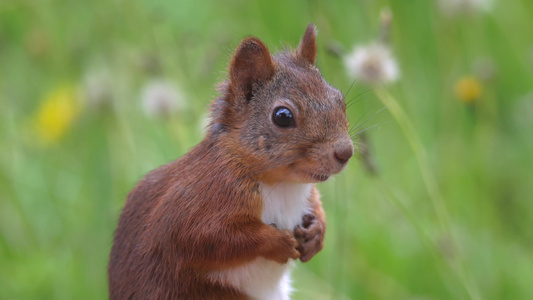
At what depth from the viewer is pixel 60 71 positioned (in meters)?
4.25

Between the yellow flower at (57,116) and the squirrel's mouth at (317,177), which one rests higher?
the yellow flower at (57,116)

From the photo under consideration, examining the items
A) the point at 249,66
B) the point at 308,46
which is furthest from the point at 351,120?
the point at 249,66

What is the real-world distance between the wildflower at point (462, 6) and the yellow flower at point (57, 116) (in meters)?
1.87

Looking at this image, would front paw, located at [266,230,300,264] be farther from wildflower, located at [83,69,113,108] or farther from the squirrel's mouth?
wildflower, located at [83,69,113,108]

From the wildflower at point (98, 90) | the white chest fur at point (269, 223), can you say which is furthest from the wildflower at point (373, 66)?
the wildflower at point (98, 90)

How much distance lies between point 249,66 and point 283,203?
33 centimetres

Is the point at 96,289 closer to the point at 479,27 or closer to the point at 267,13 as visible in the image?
the point at 267,13

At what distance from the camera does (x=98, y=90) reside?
3.17 meters

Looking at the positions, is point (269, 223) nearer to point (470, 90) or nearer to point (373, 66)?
point (373, 66)

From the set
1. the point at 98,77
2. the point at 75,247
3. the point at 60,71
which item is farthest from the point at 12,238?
the point at 60,71

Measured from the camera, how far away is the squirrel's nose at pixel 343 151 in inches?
67.0

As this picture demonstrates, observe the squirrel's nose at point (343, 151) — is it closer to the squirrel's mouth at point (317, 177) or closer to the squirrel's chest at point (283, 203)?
the squirrel's mouth at point (317, 177)

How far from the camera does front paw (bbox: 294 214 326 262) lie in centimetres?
183

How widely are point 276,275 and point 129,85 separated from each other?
7.65 feet
